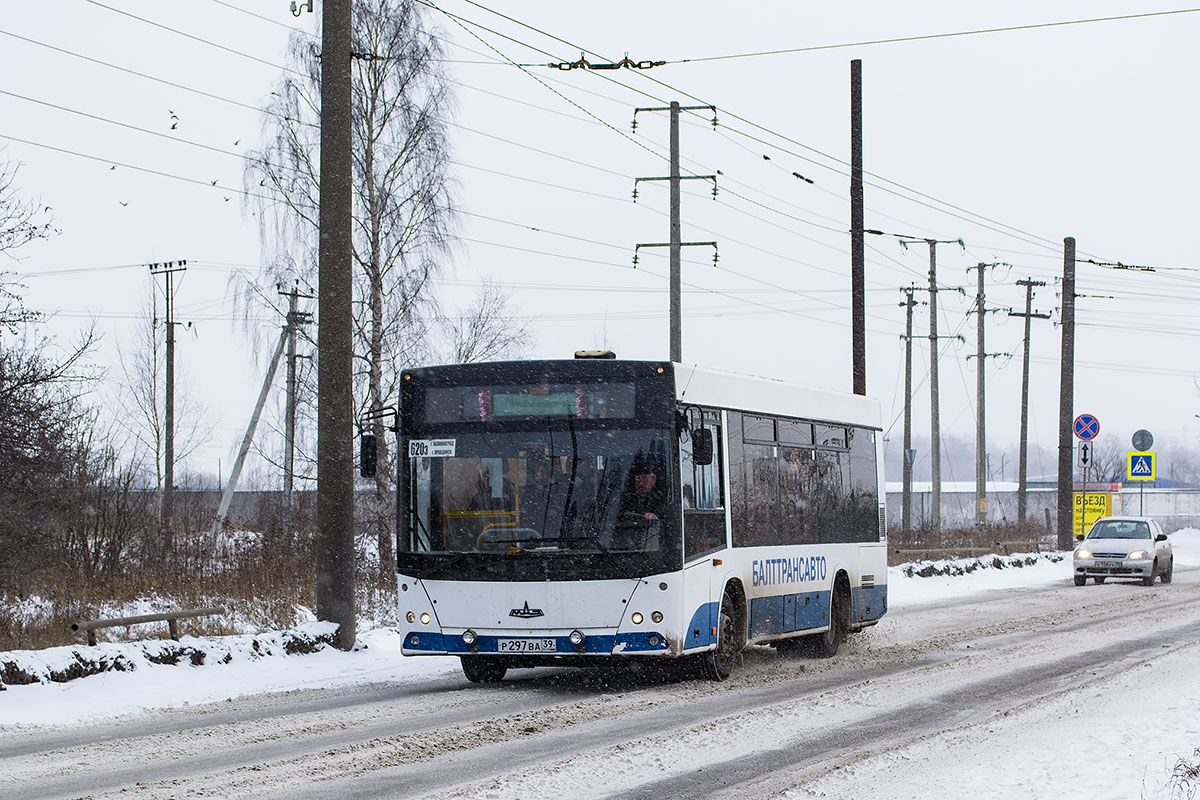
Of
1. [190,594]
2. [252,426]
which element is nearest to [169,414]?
[252,426]

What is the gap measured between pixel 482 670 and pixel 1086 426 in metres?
28.0

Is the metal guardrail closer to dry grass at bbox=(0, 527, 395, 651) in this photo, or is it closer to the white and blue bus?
dry grass at bbox=(0, 527, 395, 651)

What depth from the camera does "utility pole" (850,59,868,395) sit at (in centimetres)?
2773

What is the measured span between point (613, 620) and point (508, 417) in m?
2.11

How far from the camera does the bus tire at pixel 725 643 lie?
14477 millimetres

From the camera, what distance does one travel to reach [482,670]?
48.6ft

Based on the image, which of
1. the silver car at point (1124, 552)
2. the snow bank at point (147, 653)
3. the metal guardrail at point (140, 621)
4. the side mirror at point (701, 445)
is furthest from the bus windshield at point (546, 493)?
the silver car at point (1124, 552)

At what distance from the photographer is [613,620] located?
1338 cm

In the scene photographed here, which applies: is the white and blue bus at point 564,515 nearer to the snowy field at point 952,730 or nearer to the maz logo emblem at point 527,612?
the maz logo emblem at point 527,612

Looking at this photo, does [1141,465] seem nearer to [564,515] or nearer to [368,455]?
[564,515]

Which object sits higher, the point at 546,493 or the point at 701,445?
the point at 701,445

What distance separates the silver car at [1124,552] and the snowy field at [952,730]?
55.5 feet

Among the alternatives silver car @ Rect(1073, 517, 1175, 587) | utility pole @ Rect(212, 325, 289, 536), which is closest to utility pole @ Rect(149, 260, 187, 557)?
utility pole @ Rect(212, 325, 289, 536)

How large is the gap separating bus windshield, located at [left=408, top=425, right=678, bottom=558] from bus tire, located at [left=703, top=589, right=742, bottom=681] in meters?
1.55
